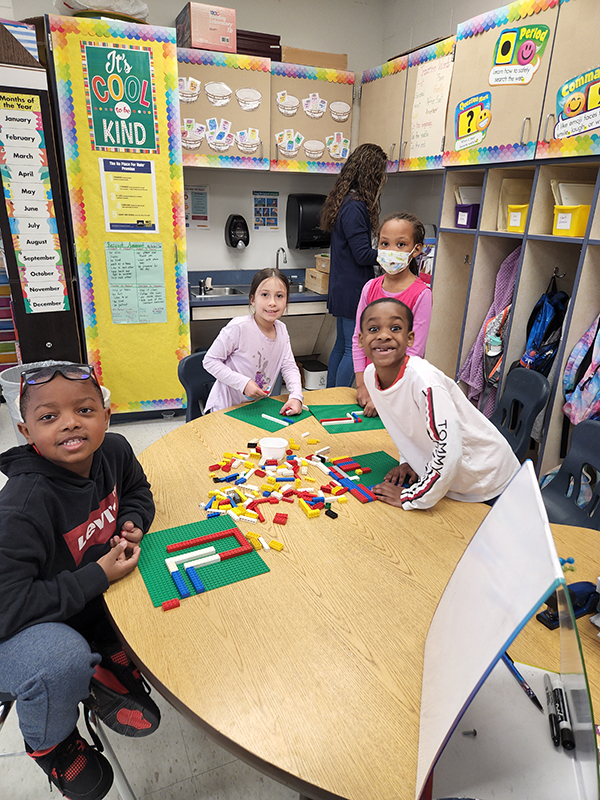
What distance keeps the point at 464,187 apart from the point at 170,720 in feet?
10.1

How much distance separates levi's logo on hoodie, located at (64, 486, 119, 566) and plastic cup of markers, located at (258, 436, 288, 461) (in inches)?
18.9

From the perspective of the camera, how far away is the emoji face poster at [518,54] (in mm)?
2398

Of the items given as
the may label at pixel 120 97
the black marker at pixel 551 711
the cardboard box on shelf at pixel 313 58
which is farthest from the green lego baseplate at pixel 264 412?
the cardboard box on shelf at pixel 313 58

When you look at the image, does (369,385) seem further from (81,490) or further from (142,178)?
(142,178)

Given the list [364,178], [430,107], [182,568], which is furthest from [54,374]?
[430,107]

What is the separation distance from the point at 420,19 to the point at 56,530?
14.9 ft

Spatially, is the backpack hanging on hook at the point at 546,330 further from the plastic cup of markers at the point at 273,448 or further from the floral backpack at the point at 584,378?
the plastic cup of markers at the point at 273,448

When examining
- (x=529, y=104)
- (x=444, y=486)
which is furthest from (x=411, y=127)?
(x=444, y=486)

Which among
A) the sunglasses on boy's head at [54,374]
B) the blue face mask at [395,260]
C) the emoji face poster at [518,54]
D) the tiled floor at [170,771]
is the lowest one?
the tiled floor at [170,771]

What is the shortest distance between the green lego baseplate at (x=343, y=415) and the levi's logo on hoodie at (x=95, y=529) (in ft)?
2.83

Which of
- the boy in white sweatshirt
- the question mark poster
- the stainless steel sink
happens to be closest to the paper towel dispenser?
the stainless steel sink

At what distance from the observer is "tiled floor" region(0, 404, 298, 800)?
1.36m

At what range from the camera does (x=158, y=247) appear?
3.40 m

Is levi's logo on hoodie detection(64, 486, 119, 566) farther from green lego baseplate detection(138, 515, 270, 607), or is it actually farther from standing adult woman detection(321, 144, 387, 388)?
standing adult woman detection(321, 144, 387, 388)
